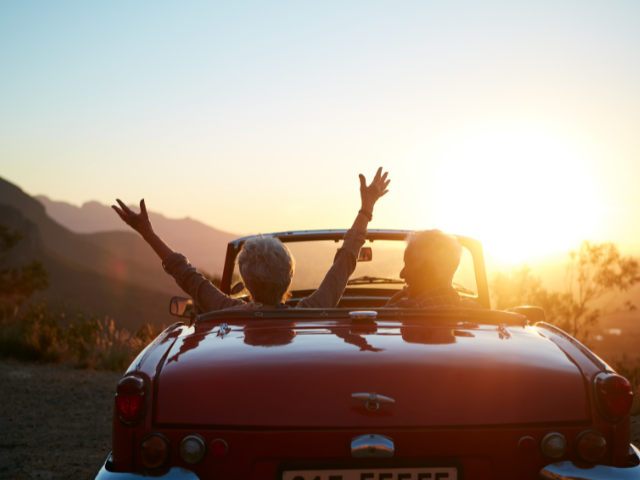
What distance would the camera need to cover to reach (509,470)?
2.11 metres

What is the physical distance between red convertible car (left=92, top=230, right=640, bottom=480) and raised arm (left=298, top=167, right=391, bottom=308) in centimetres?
99

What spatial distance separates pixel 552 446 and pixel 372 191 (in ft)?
6.77

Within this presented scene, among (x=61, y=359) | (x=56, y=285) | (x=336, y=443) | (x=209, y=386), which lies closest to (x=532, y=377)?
(x=336, y=443)

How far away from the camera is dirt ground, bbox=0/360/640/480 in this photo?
5844 millimetres

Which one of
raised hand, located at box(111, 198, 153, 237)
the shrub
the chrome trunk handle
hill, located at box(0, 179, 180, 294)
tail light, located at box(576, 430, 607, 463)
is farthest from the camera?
hill, located at box(0, 179, 180, 294)

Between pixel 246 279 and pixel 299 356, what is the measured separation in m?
0.96

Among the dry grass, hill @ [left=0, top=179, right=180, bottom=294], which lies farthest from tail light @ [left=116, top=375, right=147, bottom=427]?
hill @ [left=0, top=179, right=180, bottom=294]

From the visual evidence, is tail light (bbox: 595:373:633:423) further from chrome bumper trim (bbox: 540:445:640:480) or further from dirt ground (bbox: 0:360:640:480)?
dirt ground (bbox: 0:360:640:480)

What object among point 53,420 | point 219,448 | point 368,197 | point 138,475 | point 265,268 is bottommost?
point 53,420

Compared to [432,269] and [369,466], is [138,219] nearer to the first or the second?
[432,269]

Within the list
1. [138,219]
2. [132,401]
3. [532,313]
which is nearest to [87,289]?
[138,219]

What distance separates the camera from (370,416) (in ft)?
6.86

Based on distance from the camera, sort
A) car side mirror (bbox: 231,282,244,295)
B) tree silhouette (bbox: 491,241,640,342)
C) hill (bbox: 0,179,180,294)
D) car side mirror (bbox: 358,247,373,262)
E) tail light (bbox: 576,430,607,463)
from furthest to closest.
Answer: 1. hill (bbox: 0,179,180,294)
2. tree silhouette (bbox: 491,241,640,342)
3. car side mirror (bbox: 358,247,373,262)
4. car side mirror (bbox: 231,282,244,295)
5. tail light (bbox: 576,430,607,463)

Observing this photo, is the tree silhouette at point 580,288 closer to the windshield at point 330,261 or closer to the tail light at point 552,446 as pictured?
the windshield at point 330,261
